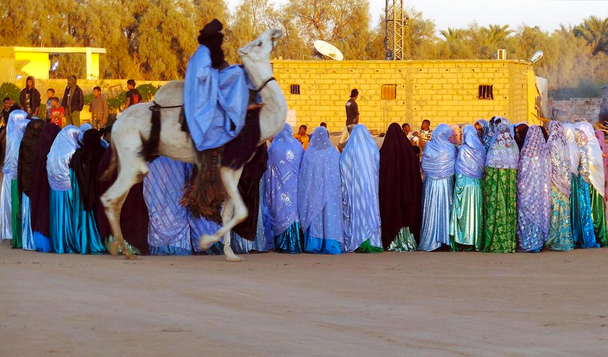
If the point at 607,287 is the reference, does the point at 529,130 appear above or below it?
above

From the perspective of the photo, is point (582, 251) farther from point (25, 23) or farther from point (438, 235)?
point (25, 23)

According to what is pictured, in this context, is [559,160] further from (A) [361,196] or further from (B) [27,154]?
(B) [27,154]

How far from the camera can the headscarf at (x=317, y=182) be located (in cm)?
1064

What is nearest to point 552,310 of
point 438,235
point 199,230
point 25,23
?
point 438,235

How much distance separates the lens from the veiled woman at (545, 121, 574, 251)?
35.0 feet

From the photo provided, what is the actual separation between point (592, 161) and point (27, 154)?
543 centimetres

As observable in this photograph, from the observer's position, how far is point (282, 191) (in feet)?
35.2

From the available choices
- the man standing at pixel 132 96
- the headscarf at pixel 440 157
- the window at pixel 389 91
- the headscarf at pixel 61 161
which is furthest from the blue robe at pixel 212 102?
the window at pixel 389 91

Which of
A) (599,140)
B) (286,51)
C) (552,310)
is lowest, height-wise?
(552,310)

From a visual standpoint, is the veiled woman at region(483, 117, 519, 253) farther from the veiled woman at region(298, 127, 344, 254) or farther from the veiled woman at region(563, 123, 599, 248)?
the veiled woman at region(298, 127, 344, 254)

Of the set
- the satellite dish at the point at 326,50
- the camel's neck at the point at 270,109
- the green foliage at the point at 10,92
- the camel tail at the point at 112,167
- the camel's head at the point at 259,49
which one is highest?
the satellite dish at the point at 326,50

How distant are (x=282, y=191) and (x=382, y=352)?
497 cm

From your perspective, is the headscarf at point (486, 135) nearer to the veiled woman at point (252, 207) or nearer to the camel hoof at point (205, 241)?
the veiled woman at point (252, 207)

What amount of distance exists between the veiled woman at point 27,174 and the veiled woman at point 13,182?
0.41 feet
